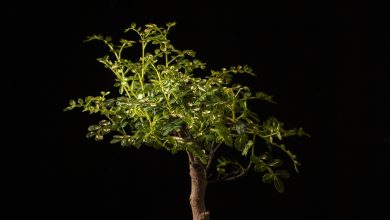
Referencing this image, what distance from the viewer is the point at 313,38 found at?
9.78 feet

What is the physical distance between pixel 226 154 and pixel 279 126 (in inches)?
42.0

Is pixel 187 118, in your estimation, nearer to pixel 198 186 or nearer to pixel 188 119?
pixel 188 119

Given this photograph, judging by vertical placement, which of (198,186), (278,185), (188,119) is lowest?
(278,185)

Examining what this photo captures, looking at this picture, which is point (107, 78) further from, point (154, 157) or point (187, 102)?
point (187, 102)

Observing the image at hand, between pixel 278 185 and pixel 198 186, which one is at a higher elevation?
pixel 198 186

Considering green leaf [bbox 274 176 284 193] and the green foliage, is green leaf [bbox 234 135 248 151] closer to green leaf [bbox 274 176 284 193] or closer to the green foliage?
the green foliage

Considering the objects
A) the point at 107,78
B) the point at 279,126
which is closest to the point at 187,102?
the point at 279,126

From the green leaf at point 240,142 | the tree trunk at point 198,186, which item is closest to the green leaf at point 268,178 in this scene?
the green leaf at point 240,142

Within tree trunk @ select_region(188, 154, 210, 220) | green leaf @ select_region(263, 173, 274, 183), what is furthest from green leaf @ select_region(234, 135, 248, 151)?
tree trunk @ select_region(188, 154, 210, 220)

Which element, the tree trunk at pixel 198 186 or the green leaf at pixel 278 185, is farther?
the tree trunk at pixel 198 186

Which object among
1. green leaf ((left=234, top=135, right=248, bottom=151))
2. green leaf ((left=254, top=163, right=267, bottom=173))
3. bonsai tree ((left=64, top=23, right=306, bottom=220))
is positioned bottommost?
green leaf ((left=254, top=163, right=267, bottom=173))

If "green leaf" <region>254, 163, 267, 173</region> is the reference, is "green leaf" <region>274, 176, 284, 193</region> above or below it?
below

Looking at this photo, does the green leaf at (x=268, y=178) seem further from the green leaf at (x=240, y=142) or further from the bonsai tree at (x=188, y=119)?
the green leaf at (x=240, y=142)

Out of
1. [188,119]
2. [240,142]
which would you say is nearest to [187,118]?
[188,119]
